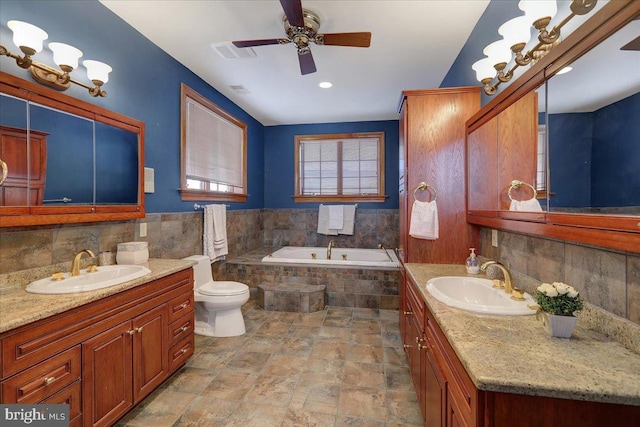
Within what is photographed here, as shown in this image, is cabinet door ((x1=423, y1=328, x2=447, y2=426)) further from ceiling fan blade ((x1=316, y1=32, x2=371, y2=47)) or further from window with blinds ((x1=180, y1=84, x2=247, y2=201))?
window with blinds ((x1=180, y1=84, x2=247, y2=201))

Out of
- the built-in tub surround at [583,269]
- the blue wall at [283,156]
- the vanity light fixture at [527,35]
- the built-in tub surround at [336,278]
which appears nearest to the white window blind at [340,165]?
the blue wall at [283,156]

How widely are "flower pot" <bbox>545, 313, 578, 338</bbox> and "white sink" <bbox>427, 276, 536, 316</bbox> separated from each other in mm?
185

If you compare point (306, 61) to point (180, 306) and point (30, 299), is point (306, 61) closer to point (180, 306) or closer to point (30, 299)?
point (180, 306)

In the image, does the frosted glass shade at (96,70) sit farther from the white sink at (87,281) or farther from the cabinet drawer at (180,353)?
the cabinet drawer at (180,353)

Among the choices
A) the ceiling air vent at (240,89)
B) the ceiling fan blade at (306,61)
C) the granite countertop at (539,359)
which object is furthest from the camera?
the ceiling air vent at (240,89)

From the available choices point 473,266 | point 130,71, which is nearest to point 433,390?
point 473,266

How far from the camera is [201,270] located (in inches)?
112

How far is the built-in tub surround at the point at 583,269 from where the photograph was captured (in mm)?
955

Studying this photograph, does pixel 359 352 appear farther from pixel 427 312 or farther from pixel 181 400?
pixel 181 400

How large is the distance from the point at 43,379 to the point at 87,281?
63cm

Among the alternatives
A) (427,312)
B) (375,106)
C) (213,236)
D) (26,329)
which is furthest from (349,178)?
(26,329)

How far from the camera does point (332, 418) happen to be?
66.2 inches

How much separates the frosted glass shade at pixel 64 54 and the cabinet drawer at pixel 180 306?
157cm

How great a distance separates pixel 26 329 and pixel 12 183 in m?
0.80
